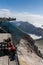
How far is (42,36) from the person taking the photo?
5572 centimetres

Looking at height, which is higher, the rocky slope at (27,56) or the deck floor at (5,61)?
the deck floor at (5,61)

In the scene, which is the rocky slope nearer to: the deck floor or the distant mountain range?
the deck floor

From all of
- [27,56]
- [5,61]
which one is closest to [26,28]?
[27,56]

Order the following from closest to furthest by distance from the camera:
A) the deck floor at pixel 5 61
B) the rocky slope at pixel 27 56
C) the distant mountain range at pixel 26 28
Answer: the deck floor at pixel 5 61, the rocky slope at pixel 27 56, the distant mountain range at pixel 26 28

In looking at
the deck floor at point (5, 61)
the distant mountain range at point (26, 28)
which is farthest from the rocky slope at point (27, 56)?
the distant mountain range at point (26, 28)

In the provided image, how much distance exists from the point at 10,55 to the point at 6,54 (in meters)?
0.82

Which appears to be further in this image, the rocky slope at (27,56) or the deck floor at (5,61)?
the rocky slope at (27,56)

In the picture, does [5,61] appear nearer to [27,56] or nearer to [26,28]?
[27,56]

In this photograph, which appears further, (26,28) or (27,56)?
(26,28)

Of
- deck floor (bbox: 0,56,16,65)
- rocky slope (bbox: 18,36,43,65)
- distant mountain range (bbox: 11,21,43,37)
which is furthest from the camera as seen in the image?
distant mountain range (bbox: 11,21,43,37)

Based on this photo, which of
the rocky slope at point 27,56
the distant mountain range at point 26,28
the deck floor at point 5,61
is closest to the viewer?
the deck floor at point 5,61

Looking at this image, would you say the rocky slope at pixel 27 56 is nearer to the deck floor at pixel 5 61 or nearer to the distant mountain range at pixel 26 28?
the deck floor at pixel 5 61

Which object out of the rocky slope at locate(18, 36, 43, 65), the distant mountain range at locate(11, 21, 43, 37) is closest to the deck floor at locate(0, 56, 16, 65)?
the rocky slope at locate(18, 36, 43, 65)

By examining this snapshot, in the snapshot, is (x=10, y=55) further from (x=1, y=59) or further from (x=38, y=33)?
(x=38, y=33)
